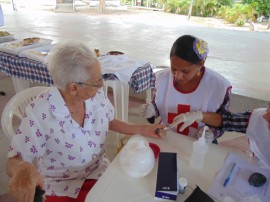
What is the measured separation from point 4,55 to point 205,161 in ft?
7.06

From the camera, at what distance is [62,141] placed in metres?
1.08

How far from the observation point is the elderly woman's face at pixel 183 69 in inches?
46.7

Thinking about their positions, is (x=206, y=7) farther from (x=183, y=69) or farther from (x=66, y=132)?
(x=66, y=132)

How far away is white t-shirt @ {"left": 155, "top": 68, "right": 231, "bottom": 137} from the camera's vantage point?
133 centimetres

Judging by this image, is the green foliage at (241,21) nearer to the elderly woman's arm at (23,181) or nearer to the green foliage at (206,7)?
the green foliage at (206,7)

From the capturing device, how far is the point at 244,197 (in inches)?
32.1

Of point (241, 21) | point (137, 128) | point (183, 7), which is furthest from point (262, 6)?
point (137, 128)

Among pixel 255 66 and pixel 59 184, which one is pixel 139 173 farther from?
pixel 255 66

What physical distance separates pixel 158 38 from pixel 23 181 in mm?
5321

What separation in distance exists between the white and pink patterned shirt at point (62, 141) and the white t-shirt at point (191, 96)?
35cm

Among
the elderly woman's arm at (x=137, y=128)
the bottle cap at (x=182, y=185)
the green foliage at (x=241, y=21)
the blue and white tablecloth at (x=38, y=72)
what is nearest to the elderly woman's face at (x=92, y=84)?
the elderly woman's arm at (x=137, y=128)

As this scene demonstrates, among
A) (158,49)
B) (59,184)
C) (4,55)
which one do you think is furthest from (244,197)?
(158,49)

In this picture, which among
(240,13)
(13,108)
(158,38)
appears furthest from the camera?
(240,13)

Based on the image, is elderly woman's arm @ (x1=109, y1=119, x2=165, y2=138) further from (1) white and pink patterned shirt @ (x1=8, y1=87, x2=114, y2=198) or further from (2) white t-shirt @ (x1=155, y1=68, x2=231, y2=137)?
(2) white t-shirt @ (x1=155, y1=68, x2=231, y2=137)
